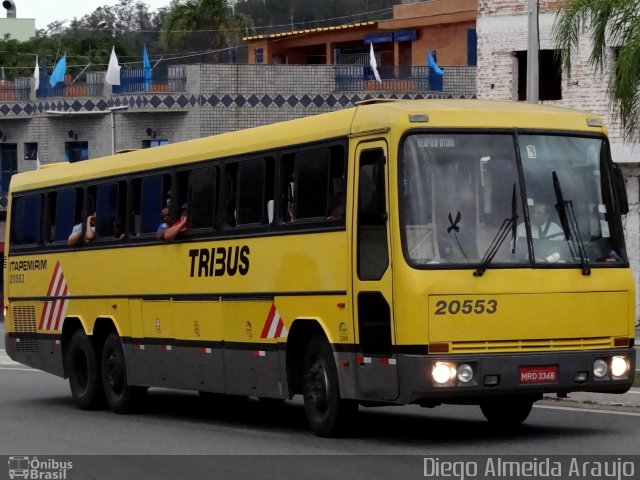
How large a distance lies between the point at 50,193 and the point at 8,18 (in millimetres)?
104345

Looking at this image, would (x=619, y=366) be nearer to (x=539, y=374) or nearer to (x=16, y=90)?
(x=539, y=374)

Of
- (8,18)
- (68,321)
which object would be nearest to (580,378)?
(68,321)

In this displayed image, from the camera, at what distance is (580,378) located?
14.1m

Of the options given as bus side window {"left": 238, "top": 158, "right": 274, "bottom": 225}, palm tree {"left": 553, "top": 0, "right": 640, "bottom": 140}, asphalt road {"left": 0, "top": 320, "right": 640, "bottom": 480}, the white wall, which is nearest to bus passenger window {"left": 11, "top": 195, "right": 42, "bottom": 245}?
asphalt road {"left": 0, "top": 320, "right": 640, "bottom": 480}

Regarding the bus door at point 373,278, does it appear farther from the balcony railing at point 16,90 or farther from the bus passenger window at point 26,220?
the balcony railing at point 16,90

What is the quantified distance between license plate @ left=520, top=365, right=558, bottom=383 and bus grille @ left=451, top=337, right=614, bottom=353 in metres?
0.18

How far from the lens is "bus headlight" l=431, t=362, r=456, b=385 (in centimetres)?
1355

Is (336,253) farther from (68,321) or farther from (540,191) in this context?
(68,321)

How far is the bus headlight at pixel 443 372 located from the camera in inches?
534

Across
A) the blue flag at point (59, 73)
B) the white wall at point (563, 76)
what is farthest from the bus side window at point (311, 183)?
the blue flag at point (59, 73)

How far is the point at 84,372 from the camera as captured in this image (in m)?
20.7

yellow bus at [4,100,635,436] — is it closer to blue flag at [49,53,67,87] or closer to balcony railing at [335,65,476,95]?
balcony railing at [335,65,476,95]

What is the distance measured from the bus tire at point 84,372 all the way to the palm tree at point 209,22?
131 ft

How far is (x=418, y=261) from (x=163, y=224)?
551 cm
